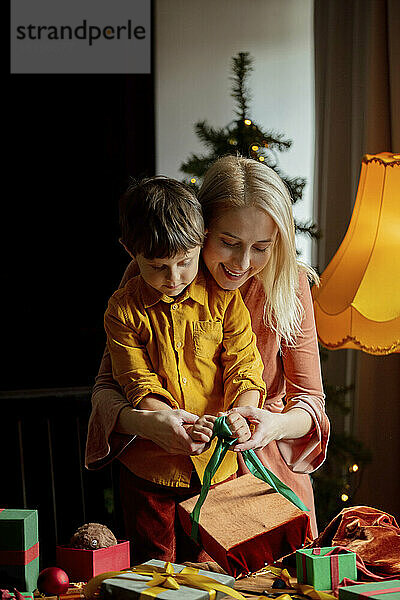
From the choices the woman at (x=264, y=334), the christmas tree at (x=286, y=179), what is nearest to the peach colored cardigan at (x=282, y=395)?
the woman at (x=264, y=334)

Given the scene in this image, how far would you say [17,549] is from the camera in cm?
100

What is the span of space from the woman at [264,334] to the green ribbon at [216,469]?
0.09 feet

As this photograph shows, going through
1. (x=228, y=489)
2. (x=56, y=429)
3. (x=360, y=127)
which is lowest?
(x=56, y=429)

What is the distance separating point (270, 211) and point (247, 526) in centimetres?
47

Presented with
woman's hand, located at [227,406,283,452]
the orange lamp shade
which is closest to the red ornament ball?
woman's hand, located at [227,406,283,452]

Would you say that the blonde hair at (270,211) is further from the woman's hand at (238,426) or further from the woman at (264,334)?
the woman's hand at (238,426)

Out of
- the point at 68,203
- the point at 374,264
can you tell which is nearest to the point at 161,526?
the point at 374,264

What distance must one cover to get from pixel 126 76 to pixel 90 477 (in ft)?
4.99

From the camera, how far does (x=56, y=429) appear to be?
2.69m

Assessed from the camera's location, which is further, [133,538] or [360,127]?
[360,127]

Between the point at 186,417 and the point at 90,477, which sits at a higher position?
the point at 186,417

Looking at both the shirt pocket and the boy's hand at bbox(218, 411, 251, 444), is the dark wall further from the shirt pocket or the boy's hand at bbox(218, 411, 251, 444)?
the boy's hand at bbox(218, 411, 251, 444)

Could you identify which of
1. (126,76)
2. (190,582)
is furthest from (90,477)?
(190,582)

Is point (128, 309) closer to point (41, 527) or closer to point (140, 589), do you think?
point (140, 589)
